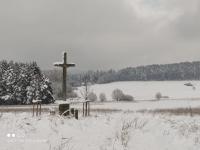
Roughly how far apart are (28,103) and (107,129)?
67172 millimetres

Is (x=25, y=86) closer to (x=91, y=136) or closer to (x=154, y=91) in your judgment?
(x=91, y=136)

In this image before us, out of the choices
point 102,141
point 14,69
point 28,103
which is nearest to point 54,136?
point 102,141

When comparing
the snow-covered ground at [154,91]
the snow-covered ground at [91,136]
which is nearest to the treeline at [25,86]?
the snow-covered ground at [154,91]

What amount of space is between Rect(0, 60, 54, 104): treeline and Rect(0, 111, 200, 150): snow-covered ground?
64.3 metres

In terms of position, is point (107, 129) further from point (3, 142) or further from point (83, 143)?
point (3, 142)

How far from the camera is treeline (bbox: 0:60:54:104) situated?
74875mm

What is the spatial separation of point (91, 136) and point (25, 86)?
6900 centimetres

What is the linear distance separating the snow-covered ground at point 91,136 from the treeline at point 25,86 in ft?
211

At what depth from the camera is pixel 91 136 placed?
9.40 m

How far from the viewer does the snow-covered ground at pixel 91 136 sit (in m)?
8.38

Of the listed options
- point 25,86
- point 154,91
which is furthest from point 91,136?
point 154,91

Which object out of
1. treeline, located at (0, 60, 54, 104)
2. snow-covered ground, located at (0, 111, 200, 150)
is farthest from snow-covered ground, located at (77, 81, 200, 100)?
snow-covered ground, located at (0, 111, 200, 150)

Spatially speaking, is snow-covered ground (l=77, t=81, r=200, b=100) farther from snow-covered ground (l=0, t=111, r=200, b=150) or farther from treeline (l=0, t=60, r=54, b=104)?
snow-covered ground (l=0, t=111, r=200, b=150)

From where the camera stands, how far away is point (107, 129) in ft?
34.1
